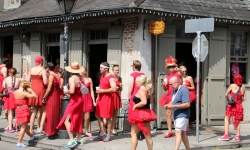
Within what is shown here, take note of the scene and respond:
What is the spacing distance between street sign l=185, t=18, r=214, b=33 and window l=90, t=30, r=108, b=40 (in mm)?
3363

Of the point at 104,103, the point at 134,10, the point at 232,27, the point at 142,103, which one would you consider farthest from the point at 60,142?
the point at 232,27

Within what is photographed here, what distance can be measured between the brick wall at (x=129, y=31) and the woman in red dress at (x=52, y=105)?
255cm

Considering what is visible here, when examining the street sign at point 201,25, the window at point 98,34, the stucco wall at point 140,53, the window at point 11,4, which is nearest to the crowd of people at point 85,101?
the street sign at point 201,25

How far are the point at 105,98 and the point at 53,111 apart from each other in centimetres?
126

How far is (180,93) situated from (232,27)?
617 cm

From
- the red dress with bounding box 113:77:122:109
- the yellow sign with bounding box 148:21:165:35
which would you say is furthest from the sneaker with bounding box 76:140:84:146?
the yellow sign with bounding box 148:21:165:35

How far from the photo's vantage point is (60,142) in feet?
36.6

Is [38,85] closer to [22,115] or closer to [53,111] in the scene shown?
[53,111]

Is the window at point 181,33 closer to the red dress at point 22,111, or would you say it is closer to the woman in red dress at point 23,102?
the woman in red dress at point 23,102

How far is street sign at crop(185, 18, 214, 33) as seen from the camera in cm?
1120

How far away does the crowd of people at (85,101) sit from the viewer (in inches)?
365

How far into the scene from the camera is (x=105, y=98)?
11.5 meters

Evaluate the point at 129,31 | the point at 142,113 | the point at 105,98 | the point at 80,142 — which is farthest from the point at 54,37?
the point at 142,113

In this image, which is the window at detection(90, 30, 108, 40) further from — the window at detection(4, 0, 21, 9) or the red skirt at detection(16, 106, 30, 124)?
the window at detection(4, 0, 21, 9)
